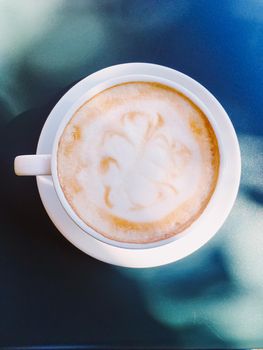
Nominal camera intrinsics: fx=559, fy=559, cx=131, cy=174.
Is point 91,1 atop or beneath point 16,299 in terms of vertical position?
atop

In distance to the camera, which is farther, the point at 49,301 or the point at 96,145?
the point at 49,301

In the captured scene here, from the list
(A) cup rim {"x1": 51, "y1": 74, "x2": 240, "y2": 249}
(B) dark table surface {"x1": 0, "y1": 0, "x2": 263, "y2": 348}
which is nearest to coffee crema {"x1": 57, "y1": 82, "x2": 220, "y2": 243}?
(A) cup rim {"x1": 51, "y1": 74, "x2": 240, "y2": 249}

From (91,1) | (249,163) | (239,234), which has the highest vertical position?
(91,1)

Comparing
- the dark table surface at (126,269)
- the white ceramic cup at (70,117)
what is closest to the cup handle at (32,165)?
the white ceramic cup at (70,117)

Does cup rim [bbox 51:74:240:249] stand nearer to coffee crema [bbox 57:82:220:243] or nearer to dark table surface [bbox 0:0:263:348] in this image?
coffee crema [bbox 57:82:220:243]

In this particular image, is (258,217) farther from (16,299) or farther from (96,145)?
(16,299)

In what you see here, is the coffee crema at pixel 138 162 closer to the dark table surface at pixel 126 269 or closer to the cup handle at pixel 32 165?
the cup handle at pixel 32 165

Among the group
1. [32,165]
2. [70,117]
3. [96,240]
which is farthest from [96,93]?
[96,240]

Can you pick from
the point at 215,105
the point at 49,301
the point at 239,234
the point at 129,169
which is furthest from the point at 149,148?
the point at 49,301
